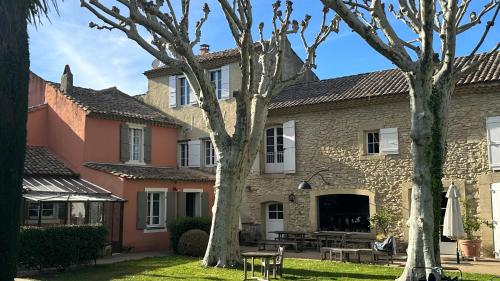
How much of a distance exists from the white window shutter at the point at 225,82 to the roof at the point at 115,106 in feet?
8.49

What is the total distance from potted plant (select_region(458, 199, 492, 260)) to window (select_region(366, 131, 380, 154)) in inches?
133

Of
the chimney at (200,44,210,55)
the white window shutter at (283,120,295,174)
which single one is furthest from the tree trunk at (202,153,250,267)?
the chimney at (200,44,210,55)

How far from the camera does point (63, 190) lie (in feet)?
50.4

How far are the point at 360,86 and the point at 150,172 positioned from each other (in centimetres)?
831

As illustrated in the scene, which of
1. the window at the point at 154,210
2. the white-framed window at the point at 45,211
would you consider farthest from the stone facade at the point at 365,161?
the white-framed window at the point at 45,211

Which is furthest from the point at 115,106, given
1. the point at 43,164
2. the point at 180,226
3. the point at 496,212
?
the point at 496,212

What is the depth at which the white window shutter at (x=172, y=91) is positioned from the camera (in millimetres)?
21672

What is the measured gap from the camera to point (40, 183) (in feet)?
50.8

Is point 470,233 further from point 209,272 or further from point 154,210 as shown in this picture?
point 154,210

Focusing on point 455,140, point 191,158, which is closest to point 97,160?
point 191,158

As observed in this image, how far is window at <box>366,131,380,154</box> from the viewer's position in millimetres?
16906

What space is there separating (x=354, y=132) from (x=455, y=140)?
3271 mm

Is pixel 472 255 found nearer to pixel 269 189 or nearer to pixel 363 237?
pixel 363 237

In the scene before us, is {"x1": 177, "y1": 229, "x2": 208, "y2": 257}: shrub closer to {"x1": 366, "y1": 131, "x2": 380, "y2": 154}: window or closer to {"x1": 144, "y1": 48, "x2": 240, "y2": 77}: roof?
{"x1": 366, "y1": 131, "x2": 380, "y2": 154}: window
